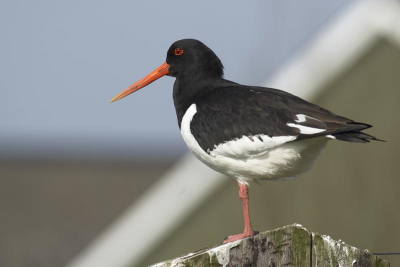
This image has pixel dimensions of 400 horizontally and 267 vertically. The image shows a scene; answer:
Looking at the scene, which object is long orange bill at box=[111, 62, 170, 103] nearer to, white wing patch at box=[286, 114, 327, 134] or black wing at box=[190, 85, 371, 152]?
black wing at box=[190, 85, 371, 152]

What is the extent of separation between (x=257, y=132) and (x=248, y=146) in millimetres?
138

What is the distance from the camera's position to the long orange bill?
816cm

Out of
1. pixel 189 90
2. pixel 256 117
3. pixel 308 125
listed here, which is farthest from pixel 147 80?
pixel 308 125

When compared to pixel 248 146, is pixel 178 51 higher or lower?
higher

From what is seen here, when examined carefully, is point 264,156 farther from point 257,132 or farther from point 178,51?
point 178,51

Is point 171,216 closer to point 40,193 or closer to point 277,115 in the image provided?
point 277,115

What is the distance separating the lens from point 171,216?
12281 millimetres

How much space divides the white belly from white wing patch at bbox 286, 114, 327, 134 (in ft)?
0.35

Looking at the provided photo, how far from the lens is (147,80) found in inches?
327

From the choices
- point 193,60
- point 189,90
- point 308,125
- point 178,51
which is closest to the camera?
point 308,125

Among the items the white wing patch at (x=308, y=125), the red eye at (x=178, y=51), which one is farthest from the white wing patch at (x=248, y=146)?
the red eye at (x=178, y=51)

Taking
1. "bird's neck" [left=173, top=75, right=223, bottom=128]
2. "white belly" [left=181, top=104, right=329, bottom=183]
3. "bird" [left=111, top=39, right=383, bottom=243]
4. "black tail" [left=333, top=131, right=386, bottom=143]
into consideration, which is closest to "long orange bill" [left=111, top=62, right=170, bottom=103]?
"bird's neck" [left=173, top=75, right=223, bottom=128]

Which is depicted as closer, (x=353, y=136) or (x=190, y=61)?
(x=353, y=136)

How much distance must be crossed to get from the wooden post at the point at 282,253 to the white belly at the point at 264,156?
1.97m
